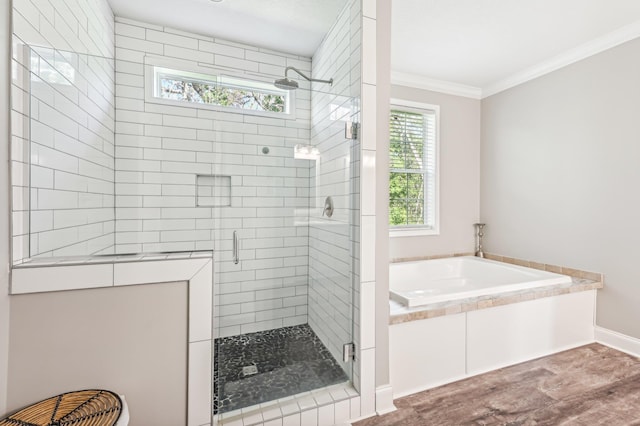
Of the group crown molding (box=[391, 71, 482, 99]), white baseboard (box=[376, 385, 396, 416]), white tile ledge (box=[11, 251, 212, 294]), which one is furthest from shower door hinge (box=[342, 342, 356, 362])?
crown molding (box=[391, 71, 482, 99])

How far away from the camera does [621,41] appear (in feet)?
8.08

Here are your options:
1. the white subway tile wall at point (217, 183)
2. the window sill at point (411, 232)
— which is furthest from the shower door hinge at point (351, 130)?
the window sill at point (411, 232)

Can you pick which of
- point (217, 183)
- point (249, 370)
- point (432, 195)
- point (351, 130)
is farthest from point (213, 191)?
point (432, 195)

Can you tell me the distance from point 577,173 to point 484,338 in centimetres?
184

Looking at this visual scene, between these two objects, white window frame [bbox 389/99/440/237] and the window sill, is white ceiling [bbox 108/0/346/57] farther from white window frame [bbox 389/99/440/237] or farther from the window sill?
the window sill

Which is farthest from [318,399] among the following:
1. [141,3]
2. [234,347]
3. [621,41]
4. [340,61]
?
[621,41]

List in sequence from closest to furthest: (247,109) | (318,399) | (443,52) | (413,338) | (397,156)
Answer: (318,399) → (413,338) → (247,109) → (443,52) → (397,156)

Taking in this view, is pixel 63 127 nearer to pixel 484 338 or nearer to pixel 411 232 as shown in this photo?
pixel 484 338

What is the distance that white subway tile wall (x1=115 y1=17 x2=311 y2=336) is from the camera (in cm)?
202

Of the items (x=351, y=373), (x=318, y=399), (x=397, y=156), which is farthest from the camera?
(x=397, y=156)

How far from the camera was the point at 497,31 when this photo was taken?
8.16 ft

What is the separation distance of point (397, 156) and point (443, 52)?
3.59 ft

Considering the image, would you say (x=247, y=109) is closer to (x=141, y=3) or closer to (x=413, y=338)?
(x=141, y=3)

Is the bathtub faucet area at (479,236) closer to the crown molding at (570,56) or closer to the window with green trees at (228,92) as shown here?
the crown molding at (570,56)
